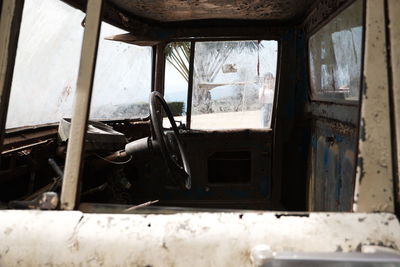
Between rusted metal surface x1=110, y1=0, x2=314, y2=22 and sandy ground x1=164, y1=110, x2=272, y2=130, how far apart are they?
0.75 metres

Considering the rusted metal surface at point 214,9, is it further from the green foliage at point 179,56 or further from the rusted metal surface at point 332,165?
the rusted metal surface at point 332,165

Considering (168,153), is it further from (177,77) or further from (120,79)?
(177,77)

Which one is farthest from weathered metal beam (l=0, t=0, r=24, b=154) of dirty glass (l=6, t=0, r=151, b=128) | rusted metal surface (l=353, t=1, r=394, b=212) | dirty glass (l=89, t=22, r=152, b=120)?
dirty glass (l=89, t=22, r=152, b=120)

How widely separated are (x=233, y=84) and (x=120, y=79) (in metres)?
0.88

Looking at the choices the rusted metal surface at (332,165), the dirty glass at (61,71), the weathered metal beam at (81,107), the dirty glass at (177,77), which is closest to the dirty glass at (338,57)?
the rusted metal surface at (332,165)

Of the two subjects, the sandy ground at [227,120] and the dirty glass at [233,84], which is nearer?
the dirty glass at [233,84]

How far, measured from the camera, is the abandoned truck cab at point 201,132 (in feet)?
2.91

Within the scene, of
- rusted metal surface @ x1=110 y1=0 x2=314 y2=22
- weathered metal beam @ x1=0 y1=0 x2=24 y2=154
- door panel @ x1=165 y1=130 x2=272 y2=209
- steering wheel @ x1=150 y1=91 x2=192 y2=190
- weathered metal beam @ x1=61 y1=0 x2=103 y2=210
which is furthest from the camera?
door panel @ x1=165 y1=130 x2=272 y2=209

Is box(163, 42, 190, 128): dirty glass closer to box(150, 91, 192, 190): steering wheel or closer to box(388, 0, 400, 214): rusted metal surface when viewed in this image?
box(150, 91, 192, 190): steering wheel

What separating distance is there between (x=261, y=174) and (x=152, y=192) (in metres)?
0.87

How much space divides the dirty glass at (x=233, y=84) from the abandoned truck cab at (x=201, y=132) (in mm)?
11

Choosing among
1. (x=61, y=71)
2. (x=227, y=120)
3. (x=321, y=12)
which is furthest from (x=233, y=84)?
(x=61, y=71)

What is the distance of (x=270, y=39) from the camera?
2.71m

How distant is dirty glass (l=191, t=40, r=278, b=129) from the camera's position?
2746 millimetres
